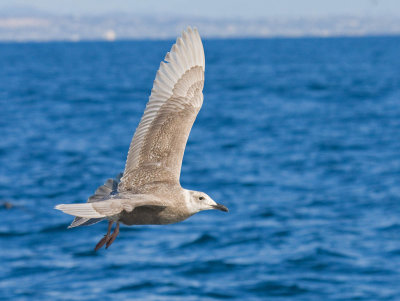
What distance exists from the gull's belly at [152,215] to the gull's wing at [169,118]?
0.68m

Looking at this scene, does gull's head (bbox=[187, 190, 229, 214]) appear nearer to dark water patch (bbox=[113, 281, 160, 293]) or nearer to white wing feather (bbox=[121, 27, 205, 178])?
white wing feather (bbox=[121, 27, 205, 178])

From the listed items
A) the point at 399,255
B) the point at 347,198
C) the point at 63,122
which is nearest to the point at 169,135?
the point at 399,255

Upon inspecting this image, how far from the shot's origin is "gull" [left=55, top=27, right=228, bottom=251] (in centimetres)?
823

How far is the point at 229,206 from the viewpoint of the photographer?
31.2 meters

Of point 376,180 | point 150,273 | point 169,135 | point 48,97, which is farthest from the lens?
point 48,97

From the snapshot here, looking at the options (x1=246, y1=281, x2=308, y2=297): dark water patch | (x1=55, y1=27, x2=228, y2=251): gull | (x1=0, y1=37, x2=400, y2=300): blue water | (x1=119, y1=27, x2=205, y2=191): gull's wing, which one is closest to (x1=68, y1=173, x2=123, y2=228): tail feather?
(x1=55, y1=27, x2=228, y2=251): gull

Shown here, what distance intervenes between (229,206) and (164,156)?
22.2 metres

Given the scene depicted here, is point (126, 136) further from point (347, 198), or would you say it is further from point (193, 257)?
point (193, 257)

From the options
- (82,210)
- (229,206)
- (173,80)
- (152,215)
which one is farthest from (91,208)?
(229,206)

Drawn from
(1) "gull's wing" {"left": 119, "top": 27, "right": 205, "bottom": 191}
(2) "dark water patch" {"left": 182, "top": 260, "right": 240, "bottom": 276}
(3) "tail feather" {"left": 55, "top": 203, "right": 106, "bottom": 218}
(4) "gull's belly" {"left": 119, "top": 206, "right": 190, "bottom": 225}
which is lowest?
(3) "tail feather" {"left": 55, "top": 203, "right": 106, "bottom": 218}

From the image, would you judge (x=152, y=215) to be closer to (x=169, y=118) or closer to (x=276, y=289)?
(x=169, y=118)

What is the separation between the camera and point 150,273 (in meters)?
23.7

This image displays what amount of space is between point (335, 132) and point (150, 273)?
113 ft

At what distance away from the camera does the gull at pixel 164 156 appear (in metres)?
8.23
